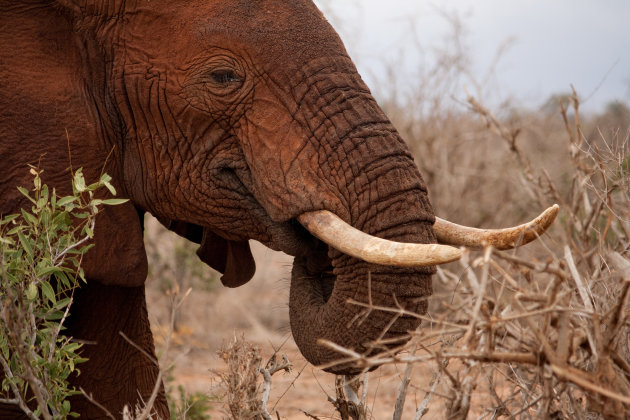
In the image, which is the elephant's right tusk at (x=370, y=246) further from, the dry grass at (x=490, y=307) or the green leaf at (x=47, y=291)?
the green leaf at (x=47, y=291)

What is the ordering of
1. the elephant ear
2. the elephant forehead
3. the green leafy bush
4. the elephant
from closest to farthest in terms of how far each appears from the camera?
the green leafy bush, the elephant, the elephant forehead, the elephant ear

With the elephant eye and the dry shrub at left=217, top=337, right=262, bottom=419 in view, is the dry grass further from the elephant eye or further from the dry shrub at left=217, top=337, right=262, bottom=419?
the elephant eye

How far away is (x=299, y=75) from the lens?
294 cm

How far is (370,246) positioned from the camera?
2.62 metres

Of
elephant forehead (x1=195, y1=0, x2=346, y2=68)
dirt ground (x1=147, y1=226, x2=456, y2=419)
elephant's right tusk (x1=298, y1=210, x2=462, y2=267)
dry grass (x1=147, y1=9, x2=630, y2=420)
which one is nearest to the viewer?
dry grass (x1=147, y1=9, x2=630, y2=420)

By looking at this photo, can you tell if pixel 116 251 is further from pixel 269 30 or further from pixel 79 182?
pixel 269 30

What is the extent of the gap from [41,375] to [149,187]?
2.54 ft

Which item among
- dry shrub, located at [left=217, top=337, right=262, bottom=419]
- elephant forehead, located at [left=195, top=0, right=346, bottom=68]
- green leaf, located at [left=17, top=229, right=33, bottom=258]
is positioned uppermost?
elephant forehead, located at [left=195, top=0, right=346, bottom=68]

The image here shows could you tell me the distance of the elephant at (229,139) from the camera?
110 inches

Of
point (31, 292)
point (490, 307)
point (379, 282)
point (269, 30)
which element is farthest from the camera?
point (269, 30)

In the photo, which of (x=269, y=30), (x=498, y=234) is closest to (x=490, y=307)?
(x=498, y=234)

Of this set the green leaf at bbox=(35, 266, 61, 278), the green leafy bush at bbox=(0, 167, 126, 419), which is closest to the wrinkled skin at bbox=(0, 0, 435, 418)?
the green leafy bush at bbox=(0, 167, 126, 419)

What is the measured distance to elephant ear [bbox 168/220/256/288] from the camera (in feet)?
11.6

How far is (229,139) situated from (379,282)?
0.74m
